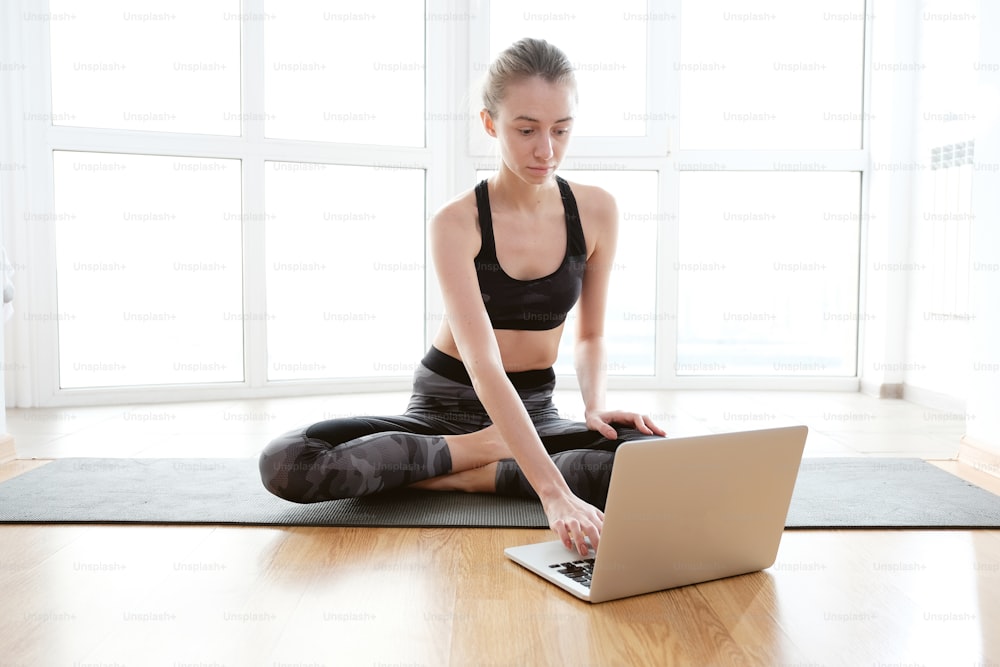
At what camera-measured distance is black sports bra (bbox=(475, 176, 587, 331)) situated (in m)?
1.78

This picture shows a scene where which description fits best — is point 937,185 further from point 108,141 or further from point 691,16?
point 108,141

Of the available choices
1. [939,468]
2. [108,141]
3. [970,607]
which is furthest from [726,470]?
[108,141]

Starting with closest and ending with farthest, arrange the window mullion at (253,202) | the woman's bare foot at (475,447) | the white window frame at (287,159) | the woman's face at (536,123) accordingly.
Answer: the woman's face at (536,123)
the woman's bare foot at (475,447)
the white window frame at (287,159)
the window mullion at (253,202)

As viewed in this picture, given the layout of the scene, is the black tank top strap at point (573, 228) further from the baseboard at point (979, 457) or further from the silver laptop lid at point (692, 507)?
the baseboard at point (979, 457)

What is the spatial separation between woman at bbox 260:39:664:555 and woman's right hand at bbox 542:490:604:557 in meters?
0.17

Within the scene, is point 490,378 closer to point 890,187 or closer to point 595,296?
point 595,296

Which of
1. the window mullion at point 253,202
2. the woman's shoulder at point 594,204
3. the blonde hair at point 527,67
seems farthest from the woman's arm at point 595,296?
the window mullion at point 253,202

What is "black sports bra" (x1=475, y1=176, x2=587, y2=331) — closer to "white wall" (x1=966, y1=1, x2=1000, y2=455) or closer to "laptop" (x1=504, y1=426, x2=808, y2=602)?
"laptop" (x1=504, y1=426, x2=808, y2=602)

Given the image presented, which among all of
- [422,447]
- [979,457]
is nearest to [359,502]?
[422,447]

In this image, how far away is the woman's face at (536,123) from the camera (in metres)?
1.56

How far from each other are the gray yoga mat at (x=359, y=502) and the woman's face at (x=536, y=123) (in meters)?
0.66

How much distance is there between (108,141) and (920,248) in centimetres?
322

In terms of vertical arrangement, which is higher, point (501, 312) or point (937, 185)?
point (937, 185)

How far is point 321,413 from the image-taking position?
314cm
